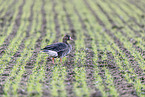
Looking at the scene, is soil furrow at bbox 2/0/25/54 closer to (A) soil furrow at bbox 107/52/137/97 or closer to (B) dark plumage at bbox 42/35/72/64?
(B) dark plumage at bbox 42/35/72/64

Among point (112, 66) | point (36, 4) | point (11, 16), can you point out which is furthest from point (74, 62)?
point (36, 4)

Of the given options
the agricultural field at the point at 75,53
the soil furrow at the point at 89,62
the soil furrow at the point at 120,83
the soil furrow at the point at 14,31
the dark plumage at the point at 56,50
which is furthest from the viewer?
the soil furrow at the point at 14,31

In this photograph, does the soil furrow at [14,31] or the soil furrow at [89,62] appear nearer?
the soil furrow at [89,62]

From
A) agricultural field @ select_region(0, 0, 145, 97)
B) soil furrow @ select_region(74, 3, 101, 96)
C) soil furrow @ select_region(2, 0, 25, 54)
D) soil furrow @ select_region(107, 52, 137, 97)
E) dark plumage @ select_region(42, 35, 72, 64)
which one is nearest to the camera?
soil furrow @ select_region(107, 52, 137, 97)

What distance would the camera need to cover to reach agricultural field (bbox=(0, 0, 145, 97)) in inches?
303

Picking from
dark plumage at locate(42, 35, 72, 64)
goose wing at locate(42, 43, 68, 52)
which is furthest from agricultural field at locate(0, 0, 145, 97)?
goose wing at locate(42, 43, 68, 52)

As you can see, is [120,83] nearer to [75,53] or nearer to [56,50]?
[56,50]

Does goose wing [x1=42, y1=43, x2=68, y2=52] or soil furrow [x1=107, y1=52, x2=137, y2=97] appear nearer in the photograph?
soil furrow [x1=107, y1=52, x2=137, y2=97]

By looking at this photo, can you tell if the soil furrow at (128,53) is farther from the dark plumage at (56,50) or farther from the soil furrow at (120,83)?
the dark plumage at (56,50)

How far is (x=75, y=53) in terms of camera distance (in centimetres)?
1220

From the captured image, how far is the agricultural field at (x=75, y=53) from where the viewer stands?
25.2 ft

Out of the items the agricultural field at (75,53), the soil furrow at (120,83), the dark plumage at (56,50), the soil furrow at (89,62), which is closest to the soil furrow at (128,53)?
the agricultural field at (75,53)

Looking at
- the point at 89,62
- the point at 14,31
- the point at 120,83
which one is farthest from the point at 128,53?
the point at 14,31

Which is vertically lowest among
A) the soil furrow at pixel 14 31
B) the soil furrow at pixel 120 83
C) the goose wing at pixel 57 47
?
the soil furrow at pixel 120 83
